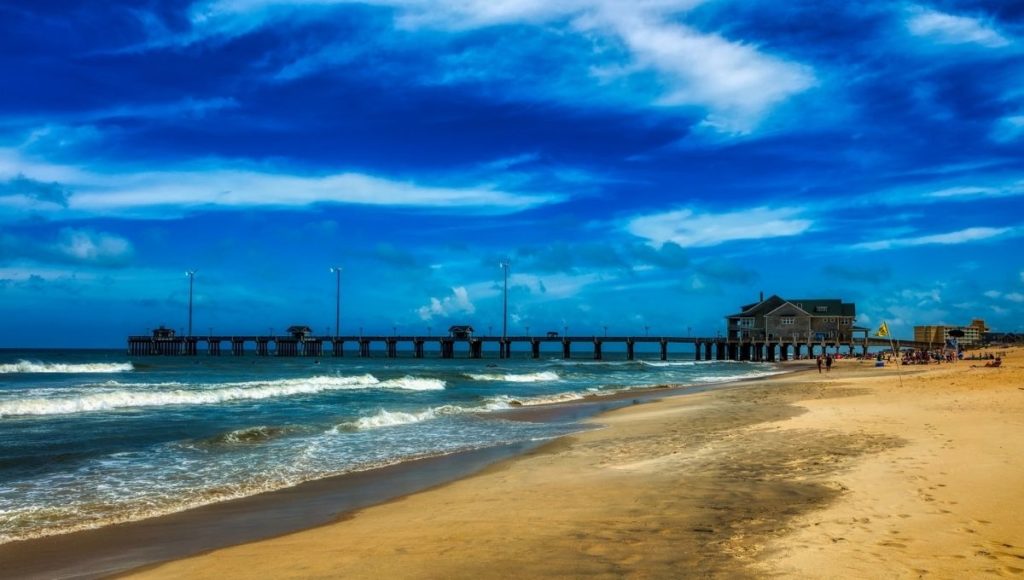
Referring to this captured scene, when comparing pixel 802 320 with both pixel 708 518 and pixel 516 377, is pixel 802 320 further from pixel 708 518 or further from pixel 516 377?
pixel 708 518

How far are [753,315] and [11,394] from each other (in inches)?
3461

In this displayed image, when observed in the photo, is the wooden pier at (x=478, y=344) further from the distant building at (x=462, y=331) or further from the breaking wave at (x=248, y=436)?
the breaking wave at (x=248, y=436)

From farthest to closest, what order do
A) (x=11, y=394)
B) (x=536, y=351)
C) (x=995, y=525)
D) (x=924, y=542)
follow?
(x=536, y=351) < (x=11, y=394) < (x=995, y=525) < (x=924, y=542)

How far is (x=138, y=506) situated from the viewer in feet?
30.2

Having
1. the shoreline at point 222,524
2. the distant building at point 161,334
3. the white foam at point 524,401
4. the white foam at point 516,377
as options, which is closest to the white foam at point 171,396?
the white foam at point 516,377

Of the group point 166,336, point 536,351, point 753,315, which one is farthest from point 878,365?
point 166,336

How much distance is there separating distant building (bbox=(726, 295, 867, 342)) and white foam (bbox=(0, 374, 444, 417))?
220 ft

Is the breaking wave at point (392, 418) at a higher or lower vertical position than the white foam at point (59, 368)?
higher

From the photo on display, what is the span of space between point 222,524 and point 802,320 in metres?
93.6

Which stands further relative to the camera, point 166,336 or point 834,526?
point 166,336

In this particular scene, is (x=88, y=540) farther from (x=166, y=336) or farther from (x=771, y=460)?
(x=166, y=336)

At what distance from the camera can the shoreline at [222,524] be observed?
6.69 meters

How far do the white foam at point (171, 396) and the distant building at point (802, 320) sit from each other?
220 ft

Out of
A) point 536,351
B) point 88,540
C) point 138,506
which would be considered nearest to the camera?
point 88,540
